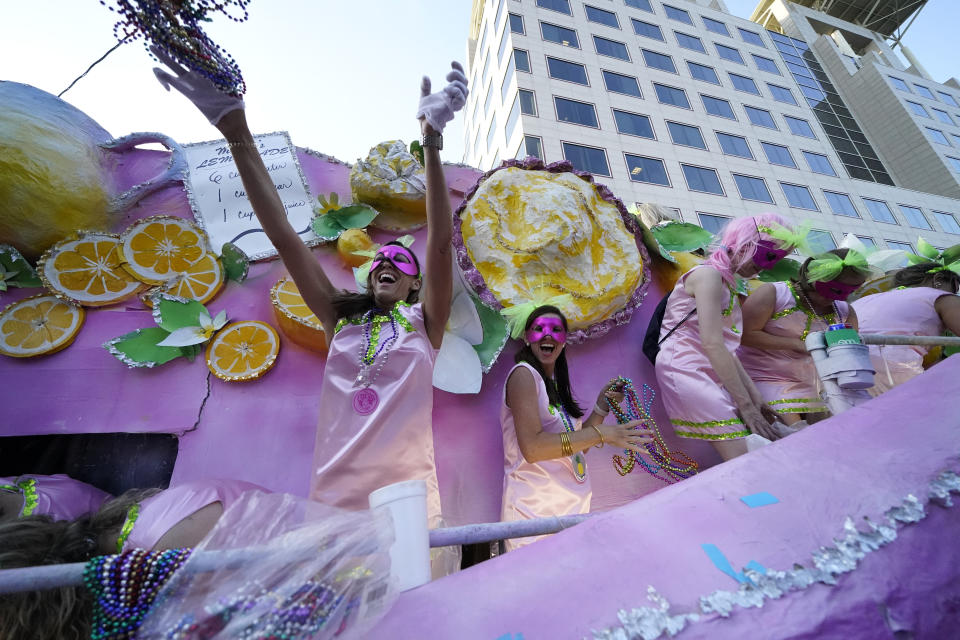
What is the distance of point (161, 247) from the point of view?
2436 millimetres

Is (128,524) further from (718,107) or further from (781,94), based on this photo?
(781,94)

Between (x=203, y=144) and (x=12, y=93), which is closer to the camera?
(x=12, y=93)

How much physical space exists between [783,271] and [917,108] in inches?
1013

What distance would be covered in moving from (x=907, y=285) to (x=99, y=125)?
547 cm

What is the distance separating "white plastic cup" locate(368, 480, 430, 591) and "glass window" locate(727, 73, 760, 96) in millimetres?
21055

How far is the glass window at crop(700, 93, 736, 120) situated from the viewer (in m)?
15.9

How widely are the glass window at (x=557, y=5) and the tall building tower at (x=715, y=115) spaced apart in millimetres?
54

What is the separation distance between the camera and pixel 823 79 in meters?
20.7

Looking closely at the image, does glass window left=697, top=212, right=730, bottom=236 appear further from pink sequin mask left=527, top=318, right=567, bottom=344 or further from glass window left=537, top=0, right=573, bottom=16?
pink sequin mask left=527, top=318, right=567, bottom=344

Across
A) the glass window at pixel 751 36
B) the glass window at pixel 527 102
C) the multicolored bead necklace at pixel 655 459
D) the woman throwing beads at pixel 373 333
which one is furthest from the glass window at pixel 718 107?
the woman throwing beads at pixel 373 333

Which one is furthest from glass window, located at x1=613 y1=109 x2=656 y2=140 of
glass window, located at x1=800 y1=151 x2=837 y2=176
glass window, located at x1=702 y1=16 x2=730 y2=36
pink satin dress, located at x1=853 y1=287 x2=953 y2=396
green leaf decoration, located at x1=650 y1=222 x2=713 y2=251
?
pink satin dress, located at x1=853 y1=287 x2=953 y2=396

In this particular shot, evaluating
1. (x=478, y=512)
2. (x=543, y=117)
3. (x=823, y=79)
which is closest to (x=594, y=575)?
(x=478, y=512)

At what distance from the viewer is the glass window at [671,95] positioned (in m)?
15.4

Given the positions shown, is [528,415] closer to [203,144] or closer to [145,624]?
[145,624]
